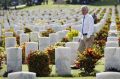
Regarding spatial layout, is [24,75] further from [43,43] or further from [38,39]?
[38,39]

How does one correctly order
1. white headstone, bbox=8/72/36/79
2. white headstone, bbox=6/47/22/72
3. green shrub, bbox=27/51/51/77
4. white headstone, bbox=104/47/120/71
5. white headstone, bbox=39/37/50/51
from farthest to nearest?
white headstone, bbox=39/37/50/51
white headstone, bbox=6/47/22/72
green shrub, bbox=27/51/51/77
white headstone, bbox=104/47/120/71
white headstone, bbox=8/72/36/79

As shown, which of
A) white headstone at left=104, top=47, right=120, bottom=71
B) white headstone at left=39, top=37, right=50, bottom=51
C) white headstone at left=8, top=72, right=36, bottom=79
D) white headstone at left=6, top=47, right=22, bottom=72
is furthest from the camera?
white headstone at left=39, top=37, right=50, bottom=51

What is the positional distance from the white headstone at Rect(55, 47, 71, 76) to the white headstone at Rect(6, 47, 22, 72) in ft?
3.66

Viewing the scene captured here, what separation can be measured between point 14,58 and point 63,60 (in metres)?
1.43

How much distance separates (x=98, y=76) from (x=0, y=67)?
646 centimetres

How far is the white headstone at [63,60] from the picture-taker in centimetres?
1505

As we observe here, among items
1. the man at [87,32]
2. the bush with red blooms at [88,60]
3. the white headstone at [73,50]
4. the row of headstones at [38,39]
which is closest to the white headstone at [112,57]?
the bush with red blooms at [88,60]

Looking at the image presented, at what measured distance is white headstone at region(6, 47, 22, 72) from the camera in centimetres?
1520

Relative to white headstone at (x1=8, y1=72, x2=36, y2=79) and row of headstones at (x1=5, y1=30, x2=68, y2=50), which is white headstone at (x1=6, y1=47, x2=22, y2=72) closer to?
row of headstones at (x1=5, y1=30, x2=68, y2=50)

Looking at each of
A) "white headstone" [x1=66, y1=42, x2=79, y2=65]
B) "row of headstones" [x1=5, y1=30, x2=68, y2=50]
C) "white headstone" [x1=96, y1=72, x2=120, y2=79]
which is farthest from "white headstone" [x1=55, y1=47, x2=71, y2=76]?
"white headstone" [x1=96, y1=72, x2=120, y2=79]

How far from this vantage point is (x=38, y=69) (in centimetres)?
1505

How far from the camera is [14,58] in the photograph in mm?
15219

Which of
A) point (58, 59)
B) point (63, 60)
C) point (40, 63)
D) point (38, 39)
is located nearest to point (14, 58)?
point (40, 63)

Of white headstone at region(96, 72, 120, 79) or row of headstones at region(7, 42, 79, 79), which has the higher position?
white headstone at region(96, 72, 120, 79)
